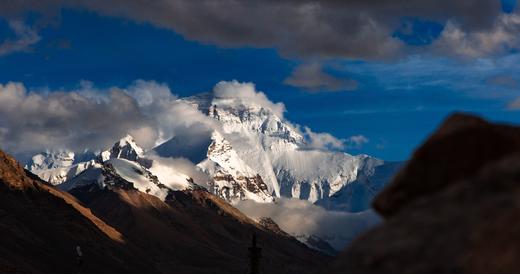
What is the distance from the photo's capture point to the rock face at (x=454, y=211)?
12.6 m

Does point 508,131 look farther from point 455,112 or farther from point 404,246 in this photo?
point 404,246

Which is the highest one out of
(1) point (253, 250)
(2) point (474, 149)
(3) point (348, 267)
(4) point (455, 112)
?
(1) point (253, 250)

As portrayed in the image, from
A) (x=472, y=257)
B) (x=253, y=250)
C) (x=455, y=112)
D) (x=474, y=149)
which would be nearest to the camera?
(x=472, y=257)

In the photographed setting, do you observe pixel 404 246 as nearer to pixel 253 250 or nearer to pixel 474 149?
pixel 474 149

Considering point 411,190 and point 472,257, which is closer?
point 472,257

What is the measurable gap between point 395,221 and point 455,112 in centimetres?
320

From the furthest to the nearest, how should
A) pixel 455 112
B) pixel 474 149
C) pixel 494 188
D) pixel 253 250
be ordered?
pixel 253 250
pixel 455 112
pixel 474 149
pixel 494 188

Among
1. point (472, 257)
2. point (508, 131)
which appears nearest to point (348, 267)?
point (472, 257)

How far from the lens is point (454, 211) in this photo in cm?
1323

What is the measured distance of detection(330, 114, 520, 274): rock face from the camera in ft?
41.4

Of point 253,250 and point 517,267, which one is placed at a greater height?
point 253,250

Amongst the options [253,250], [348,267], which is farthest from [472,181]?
[253,250]

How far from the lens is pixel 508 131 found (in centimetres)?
1545

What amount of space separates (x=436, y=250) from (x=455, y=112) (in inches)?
169
